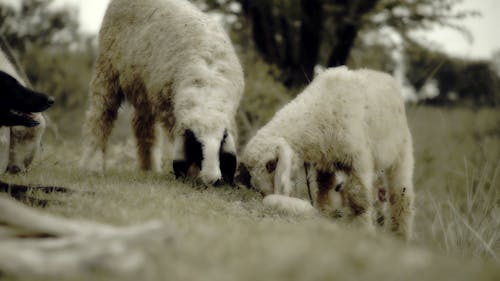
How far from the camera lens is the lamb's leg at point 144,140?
6.52 meters

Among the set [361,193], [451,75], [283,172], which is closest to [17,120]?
[283,172]

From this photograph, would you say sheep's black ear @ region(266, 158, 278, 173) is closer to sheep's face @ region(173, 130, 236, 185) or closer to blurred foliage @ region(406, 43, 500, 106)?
sheep's face @ region(173, 130, 236, 185)

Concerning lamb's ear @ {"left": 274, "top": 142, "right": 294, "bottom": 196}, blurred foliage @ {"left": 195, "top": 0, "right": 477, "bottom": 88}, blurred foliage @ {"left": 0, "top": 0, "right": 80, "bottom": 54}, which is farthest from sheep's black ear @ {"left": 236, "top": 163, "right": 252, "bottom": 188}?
blurred foliage @ {"left": 0, "top": 0, "right": 80, "bottom": 54}

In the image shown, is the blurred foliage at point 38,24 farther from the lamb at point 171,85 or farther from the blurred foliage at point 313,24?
the lamb at point 171,85

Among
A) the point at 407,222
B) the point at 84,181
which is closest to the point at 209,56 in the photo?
the point at 84,181

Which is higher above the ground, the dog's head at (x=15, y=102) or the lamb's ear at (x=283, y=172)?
the dog's head at (x=15, y=102)

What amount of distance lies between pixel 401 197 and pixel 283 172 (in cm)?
144

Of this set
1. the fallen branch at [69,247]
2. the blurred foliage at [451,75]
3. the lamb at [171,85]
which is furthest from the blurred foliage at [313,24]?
the fallen branch at [69,247]

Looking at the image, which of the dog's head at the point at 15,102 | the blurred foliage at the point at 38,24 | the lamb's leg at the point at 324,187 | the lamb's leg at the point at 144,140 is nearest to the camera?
the dog's head at the point at 15,102

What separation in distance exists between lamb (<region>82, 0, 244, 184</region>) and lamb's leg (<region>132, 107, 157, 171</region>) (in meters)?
0.01

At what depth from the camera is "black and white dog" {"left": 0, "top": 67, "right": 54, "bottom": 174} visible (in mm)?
4359

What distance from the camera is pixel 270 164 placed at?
4.68 meters

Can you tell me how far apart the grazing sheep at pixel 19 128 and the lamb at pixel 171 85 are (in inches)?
31.2

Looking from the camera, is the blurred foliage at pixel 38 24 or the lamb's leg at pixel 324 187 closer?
the lamb's leg at pixel 324 187
